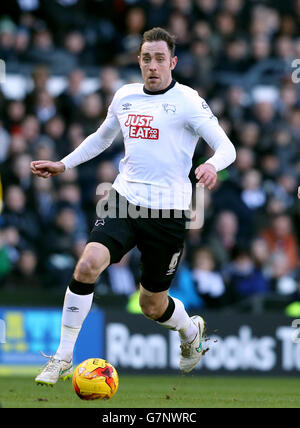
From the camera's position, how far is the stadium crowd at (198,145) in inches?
535

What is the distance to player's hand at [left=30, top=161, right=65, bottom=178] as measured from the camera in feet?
26.9

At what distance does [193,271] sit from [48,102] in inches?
127

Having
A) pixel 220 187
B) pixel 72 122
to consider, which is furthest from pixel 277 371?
pixel 72 122

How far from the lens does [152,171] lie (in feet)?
27.1

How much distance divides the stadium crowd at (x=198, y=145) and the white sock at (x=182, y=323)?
4237 millimetres

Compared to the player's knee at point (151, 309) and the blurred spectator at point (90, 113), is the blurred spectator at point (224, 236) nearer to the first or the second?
the blurred spectator at point (90, 113)

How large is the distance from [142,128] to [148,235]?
865mm

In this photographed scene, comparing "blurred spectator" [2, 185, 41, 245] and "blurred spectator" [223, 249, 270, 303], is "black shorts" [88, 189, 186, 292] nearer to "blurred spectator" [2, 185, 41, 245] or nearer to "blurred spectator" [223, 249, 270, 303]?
"blurred spectator" [2, 185, 41, 245]

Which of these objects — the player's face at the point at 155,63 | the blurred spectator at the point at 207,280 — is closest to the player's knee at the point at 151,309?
A: the player's face at the point at 155,63

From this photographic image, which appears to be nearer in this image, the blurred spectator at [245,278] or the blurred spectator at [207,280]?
the blurred spectator at [207,280]
